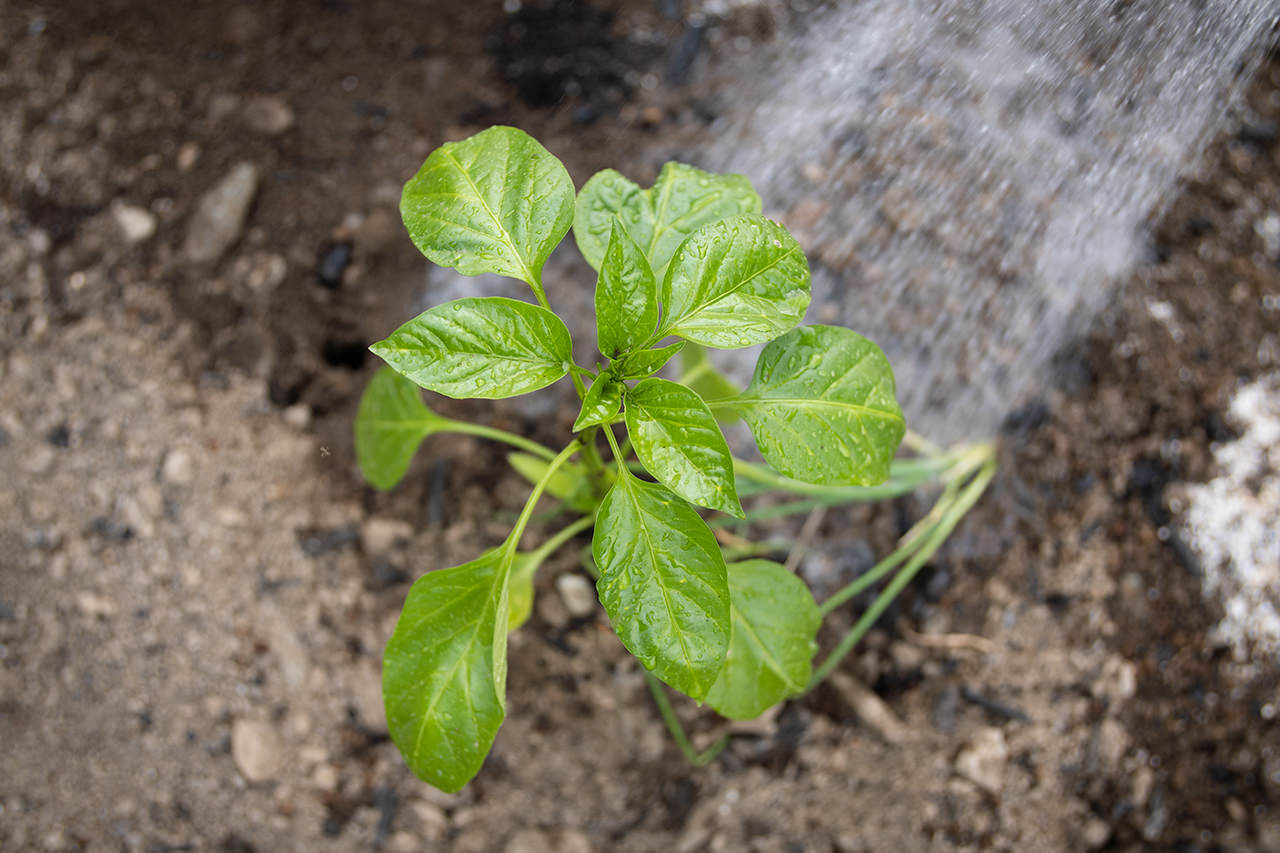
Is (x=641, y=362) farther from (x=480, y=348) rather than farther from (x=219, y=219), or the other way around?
(x=219, y=219)

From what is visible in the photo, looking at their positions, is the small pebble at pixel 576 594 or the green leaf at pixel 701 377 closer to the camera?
the green leaf at pixel 701 377

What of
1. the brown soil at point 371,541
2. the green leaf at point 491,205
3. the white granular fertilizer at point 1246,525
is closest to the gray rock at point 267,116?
the brown soil at point 371,541

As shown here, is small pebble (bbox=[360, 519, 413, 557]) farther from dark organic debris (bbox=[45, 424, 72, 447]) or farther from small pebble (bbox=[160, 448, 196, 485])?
dark organic debris (bbox=[45, 424, 72, 447])

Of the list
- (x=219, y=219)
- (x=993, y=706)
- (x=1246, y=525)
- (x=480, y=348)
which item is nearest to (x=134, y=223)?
(x=219, y=219)

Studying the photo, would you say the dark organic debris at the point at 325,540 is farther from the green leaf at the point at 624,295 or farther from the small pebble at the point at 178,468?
the green leaf at the point at 624,295

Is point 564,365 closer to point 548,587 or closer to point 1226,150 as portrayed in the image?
point 548,587

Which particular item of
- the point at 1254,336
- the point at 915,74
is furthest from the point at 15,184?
the point at 1254,336
